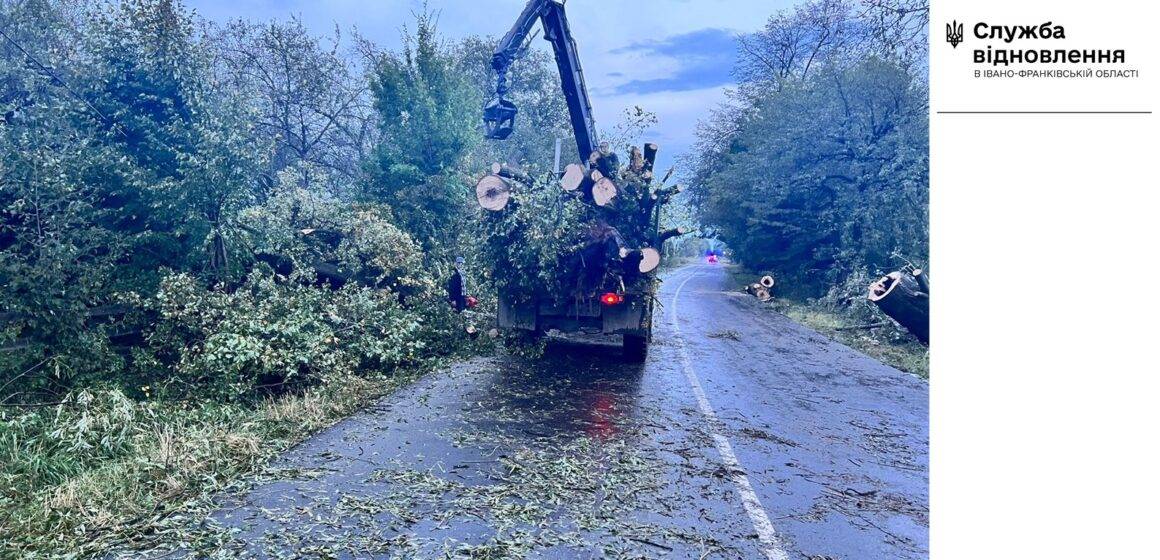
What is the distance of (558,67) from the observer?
32.5 ft

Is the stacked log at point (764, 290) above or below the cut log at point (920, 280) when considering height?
below

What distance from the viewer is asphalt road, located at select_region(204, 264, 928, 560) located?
382 cm

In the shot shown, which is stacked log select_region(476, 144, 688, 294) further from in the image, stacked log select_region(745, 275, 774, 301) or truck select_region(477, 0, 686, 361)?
stacked log select_region(745, 275, 774, 301)

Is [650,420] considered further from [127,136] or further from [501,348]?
[127,136]

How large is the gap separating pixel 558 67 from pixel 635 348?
181 inches

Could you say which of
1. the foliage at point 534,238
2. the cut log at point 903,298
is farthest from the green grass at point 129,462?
the cut log at point 903,298

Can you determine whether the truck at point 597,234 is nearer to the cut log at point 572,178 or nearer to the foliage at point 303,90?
the cut log at point 572,178

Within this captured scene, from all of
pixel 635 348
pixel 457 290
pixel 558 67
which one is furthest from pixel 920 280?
pixel 457 290

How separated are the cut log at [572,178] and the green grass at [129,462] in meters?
3.90

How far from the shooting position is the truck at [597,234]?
8.94 metres

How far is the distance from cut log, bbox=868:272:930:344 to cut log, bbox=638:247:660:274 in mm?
3185

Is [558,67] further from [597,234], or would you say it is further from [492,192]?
[597,234]

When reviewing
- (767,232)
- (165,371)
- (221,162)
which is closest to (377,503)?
(165,371)
